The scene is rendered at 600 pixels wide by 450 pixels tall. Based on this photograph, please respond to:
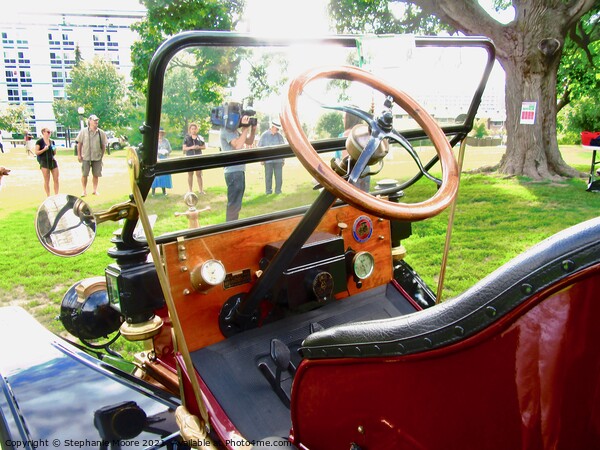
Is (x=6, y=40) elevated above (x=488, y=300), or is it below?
above

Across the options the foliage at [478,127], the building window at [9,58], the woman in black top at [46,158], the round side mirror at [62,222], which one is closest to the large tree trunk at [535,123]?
the foliage at [478,127]

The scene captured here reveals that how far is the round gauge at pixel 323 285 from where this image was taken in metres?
2.03

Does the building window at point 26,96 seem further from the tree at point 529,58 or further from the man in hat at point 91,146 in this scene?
the tree at point 529,58

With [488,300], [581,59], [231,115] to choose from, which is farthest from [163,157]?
[581,59]

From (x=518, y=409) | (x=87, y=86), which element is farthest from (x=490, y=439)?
(x=87, y=86)

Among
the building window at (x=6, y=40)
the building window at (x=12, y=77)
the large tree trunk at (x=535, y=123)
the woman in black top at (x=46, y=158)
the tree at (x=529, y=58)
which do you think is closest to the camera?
the woman in black top at (x=46, y=158)

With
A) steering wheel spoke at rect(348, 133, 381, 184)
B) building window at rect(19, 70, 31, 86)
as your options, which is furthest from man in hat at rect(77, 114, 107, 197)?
building window at rect(19, 70, 31, 86)

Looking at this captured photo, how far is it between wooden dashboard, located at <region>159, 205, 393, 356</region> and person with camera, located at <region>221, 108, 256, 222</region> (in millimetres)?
136

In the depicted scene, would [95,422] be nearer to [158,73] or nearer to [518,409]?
[158,73]

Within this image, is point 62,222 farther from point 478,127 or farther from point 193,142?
point 478,127

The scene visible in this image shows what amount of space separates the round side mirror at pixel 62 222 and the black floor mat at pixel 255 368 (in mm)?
631

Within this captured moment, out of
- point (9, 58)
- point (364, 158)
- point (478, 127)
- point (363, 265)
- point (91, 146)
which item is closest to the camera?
point (364, 158)

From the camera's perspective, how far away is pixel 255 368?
1979mm

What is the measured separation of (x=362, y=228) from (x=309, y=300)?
0.48 m
